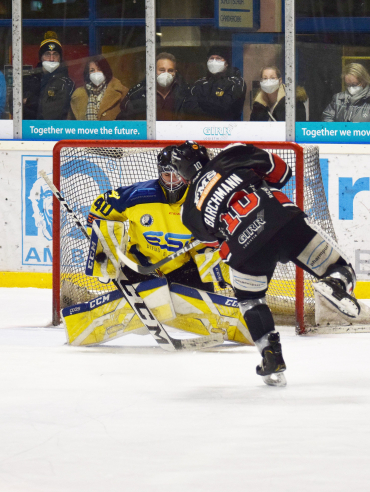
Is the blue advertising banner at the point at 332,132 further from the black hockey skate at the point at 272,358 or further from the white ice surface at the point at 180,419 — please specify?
the black hockey skate at the point at 272,358

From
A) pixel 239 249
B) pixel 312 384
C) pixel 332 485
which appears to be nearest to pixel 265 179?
pixel 239 249

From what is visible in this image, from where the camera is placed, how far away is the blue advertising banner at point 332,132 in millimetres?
5027

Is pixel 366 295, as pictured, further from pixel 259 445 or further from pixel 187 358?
pixel 259 445

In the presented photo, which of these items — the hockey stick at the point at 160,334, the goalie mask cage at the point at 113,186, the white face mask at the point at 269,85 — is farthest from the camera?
the white face mask at the point at 269,85

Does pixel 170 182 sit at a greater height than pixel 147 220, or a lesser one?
greater

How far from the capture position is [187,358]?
3320 millimetres

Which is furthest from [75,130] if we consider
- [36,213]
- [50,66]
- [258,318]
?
[258,318]

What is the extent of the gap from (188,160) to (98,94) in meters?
2.67

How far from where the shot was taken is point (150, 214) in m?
3.61

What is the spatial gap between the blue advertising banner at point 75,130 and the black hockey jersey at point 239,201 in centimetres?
258

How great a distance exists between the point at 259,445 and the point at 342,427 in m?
0.32

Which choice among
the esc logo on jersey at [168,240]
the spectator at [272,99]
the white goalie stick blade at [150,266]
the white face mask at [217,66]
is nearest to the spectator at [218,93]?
the white face mask at [217,66]

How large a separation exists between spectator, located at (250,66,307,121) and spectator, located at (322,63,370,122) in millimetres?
190

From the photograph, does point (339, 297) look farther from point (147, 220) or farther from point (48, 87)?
point (48, 87)
